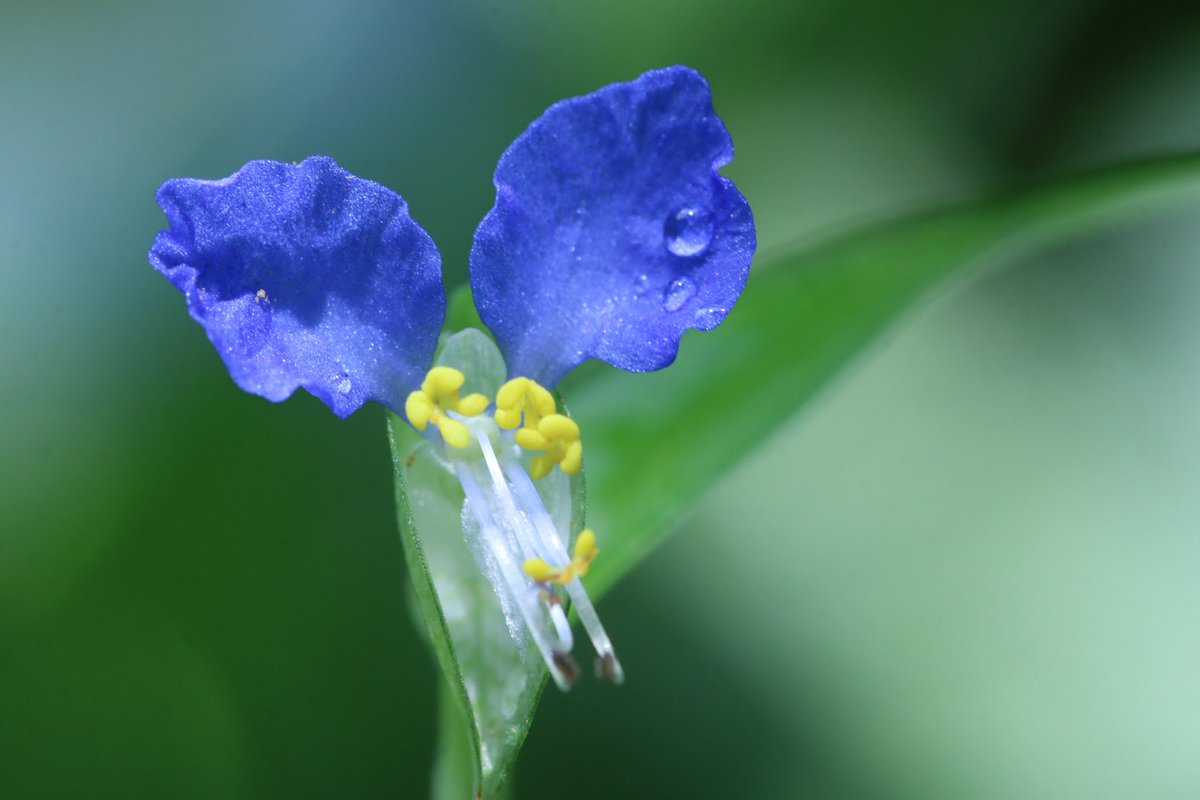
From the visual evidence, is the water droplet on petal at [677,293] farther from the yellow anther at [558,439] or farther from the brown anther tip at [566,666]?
the brown anther tip at [566,666]

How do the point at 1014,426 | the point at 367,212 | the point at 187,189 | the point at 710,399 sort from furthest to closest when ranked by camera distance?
the point at 1014,426, the point at 710,399, the point at 367,212, the point at 187,189

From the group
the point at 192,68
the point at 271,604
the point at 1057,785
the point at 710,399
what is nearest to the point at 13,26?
the point at 192,68

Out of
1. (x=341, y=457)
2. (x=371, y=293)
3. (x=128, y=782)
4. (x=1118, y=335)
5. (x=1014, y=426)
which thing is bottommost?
(x=128, y=782)

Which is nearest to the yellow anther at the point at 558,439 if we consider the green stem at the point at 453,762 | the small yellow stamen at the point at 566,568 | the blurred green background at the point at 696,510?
the small yellow stamen at the point at 566,568

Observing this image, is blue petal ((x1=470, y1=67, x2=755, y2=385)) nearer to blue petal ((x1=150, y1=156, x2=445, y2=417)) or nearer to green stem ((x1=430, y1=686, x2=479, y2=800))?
blue petal ((x1=150, y1=156, x2=445, y2=417))

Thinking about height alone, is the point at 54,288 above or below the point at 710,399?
below

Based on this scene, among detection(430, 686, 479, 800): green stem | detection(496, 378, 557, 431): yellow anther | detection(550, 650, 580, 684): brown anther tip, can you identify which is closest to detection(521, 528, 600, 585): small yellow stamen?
detection(550, 650, 580, 684): brown anther tip

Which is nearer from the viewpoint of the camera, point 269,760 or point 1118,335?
point 269,760

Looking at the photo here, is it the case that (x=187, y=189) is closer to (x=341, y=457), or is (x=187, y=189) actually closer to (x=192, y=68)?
(x=341, y=457)
